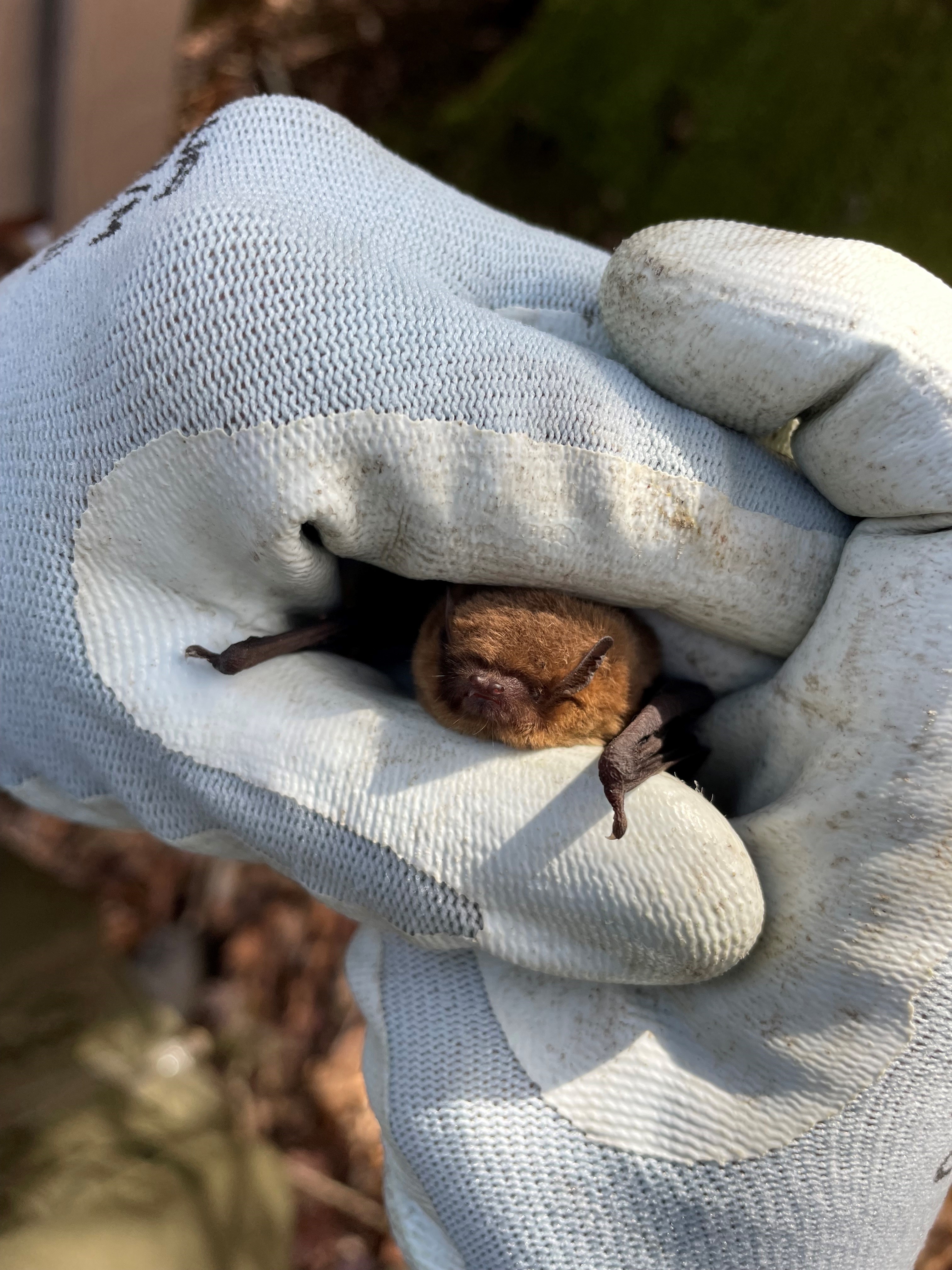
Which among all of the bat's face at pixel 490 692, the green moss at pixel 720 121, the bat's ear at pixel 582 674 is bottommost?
the bat's face at pixel 490 692

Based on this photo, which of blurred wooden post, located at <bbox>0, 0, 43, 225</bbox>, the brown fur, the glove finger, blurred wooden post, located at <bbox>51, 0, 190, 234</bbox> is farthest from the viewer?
blurred wooden post, located at <bbox>51, 0, 190, 234</bbox>

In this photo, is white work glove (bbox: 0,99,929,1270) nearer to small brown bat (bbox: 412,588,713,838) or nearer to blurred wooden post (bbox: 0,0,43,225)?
small brown bat (bbox: 412,588,713,838)

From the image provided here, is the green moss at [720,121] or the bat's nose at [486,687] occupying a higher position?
the green moss at [720,121]

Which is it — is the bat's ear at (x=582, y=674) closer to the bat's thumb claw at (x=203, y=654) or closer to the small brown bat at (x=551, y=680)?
the small brown bat at (x=551, y=680)

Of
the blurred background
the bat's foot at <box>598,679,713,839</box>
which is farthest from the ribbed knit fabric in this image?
the blurred background

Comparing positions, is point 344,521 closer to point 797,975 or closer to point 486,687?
point 486,687

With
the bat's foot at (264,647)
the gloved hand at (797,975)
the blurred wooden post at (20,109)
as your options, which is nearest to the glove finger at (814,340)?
the gloved hand at (797,975)

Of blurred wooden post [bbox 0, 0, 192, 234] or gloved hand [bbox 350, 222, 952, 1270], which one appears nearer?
gloved hand [bbox 350, 222, 952, 1270]
